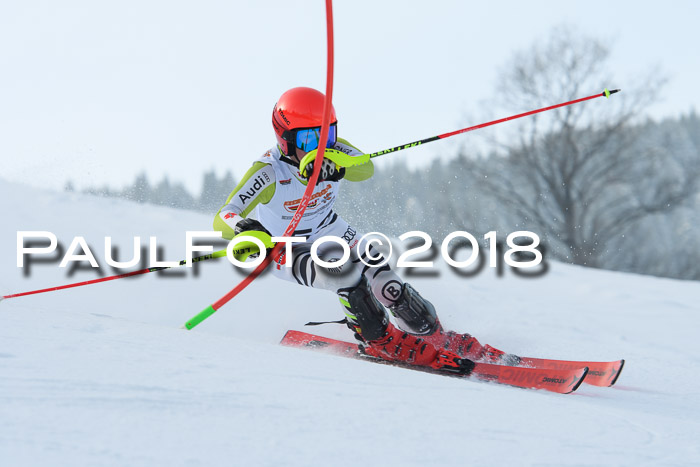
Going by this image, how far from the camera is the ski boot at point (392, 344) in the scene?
3.40 m

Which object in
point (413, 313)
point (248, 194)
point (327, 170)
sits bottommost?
point (413, 313)

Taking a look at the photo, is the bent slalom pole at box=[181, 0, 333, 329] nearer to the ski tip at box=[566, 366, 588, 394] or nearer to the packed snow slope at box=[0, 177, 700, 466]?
the packed snow slope at box=[0, 177, 700, 466]

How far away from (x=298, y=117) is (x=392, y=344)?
1.45m

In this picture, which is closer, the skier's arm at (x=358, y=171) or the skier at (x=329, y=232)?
the skier at (x=329, y=232)

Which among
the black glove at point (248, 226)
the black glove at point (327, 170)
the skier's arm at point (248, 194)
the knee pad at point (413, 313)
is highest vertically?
the black glove at point (327, 170)

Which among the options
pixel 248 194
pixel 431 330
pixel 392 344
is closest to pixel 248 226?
pixel 248 194

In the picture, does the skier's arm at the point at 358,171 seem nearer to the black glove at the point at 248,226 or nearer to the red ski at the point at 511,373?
the black glove at the point at 248,226

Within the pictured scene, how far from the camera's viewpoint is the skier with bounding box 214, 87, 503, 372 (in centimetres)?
331

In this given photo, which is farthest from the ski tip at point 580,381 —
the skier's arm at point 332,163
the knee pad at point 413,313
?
the skier's arm at point 332,163

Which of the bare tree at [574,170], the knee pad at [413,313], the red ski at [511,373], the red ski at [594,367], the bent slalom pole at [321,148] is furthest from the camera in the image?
the bare tree at [574,170]

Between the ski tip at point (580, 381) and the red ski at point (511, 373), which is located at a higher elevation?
the ski tip at point (580, 381)

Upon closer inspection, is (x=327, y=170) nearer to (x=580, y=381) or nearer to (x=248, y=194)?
(x=248, y=194)

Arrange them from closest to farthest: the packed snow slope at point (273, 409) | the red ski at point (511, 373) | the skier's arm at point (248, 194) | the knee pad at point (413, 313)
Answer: the packed snow slope at point (273, 409) < the red ski at point (511, 373) < the skier's arm at point (248, 194) < the knee pad at point (413, 313)

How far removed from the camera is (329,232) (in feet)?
12.4
